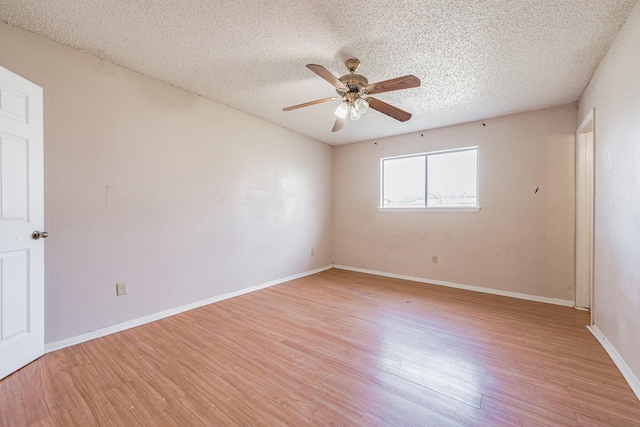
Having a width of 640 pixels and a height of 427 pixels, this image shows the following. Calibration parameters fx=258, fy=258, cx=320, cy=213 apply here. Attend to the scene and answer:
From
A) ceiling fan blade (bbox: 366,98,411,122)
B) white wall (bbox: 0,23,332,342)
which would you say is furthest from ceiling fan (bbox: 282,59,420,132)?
white wall (bbox: 0,23,332,342)

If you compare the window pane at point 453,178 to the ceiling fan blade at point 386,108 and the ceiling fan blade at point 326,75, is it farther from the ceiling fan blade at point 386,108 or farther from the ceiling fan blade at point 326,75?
the ceiling fan blade at point 326,75

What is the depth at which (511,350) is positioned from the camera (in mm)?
2070

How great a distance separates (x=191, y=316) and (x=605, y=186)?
13.1ft

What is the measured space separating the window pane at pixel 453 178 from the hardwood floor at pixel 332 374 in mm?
1751

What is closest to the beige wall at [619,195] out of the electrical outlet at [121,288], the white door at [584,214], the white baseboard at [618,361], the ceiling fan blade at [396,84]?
the white baseboard at [618,361]

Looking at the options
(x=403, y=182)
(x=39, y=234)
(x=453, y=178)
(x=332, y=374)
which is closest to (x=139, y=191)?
(x=39, y=234)

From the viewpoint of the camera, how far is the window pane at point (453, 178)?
385cm

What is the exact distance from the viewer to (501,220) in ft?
11.7

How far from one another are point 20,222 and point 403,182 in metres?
4.49

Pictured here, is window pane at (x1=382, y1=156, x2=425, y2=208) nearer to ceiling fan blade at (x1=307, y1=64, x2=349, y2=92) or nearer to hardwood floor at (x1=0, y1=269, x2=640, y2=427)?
hardwood floor at (x1=0, y1=269, x2=640, y2=427)

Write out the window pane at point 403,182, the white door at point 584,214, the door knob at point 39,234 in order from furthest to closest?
1. the window pane at point 403,182
2. the white door at point 584,214
3. the door knob at point 39,234

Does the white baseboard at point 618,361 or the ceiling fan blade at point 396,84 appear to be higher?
the ceiling fan blade at point 396,84

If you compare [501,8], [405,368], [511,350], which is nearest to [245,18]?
[501,8]

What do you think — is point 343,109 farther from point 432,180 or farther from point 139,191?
point 432,180
